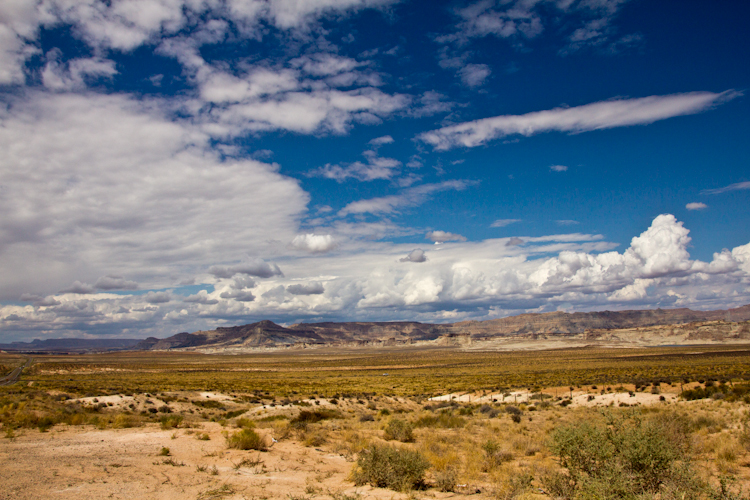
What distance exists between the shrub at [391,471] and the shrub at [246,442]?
16.8ft

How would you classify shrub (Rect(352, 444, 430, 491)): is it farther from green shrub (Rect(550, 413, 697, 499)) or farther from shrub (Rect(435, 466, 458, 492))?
green shrub (Rect(550, 413, 697, 499))

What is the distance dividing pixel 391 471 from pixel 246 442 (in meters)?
6.36

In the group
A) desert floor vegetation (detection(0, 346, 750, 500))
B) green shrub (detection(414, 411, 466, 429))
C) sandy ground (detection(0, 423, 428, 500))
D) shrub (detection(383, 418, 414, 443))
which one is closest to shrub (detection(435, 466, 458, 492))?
desert floor vegetation (detection(0, 346, 750, 500))

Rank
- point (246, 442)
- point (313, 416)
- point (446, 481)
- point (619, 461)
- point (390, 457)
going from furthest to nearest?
point (313, 416)
point (246, 442)
point (390, 457)
point (446, 481)
point (619, 461)

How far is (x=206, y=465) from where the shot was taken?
12.0 metres

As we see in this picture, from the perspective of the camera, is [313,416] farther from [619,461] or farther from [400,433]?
[619,461]

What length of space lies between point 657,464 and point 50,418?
23.7 m

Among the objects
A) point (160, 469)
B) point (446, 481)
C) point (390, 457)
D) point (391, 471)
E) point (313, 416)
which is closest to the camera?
point (446, 481)

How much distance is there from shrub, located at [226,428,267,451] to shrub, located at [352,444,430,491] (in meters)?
5.11

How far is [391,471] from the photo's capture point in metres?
10.3

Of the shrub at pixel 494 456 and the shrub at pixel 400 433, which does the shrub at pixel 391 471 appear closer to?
the shrub at pixel 494 456

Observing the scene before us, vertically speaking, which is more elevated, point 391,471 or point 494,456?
point 391,471

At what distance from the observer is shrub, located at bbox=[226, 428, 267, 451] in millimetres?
14234

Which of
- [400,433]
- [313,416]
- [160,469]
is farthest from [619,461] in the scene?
[313,416]
